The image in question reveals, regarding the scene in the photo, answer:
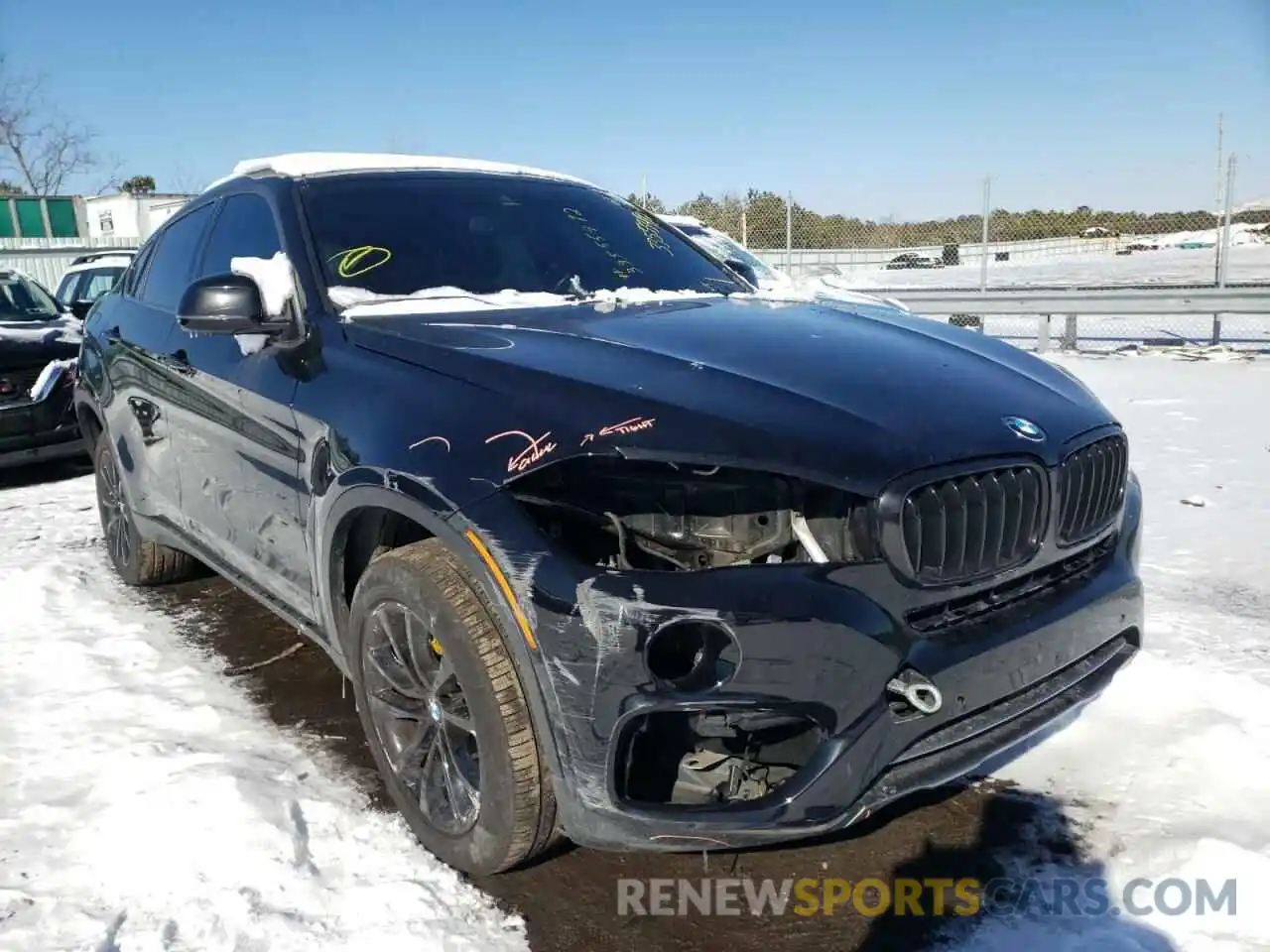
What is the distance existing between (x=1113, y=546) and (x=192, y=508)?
10.2 ft

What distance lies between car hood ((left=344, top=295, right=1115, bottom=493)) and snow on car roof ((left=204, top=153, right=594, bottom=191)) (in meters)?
0.91

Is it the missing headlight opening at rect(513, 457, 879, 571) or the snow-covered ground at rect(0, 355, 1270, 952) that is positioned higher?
A: the missing headlight opening at rect(513, 457, 879, 571)

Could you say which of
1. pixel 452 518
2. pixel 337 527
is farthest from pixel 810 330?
pixel 337 527

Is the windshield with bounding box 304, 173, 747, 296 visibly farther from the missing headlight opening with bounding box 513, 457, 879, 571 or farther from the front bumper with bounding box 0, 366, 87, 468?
the front bumper with bounding box 0, 366, 87, 468

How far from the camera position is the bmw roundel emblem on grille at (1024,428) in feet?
7.39

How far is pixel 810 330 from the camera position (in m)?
2.82

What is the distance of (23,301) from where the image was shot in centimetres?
810

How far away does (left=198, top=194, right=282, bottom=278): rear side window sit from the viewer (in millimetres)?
3277

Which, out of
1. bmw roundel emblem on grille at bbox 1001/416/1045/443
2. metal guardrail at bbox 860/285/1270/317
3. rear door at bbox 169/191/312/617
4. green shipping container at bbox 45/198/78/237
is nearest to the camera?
bmw roundel emblem on grille at bbox 1001/416/1045/443

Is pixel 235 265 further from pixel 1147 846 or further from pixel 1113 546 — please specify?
pixel 1147 846

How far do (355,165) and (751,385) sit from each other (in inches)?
76.8

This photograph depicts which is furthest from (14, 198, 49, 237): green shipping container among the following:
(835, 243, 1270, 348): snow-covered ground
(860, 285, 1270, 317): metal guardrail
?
(860, 285, 1270, 317): metal guardrail

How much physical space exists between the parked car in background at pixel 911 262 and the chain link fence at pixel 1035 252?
0.12 feet

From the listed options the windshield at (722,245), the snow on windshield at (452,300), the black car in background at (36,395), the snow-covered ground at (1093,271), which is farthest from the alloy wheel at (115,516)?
the snow-covered ground at (1093,271)
